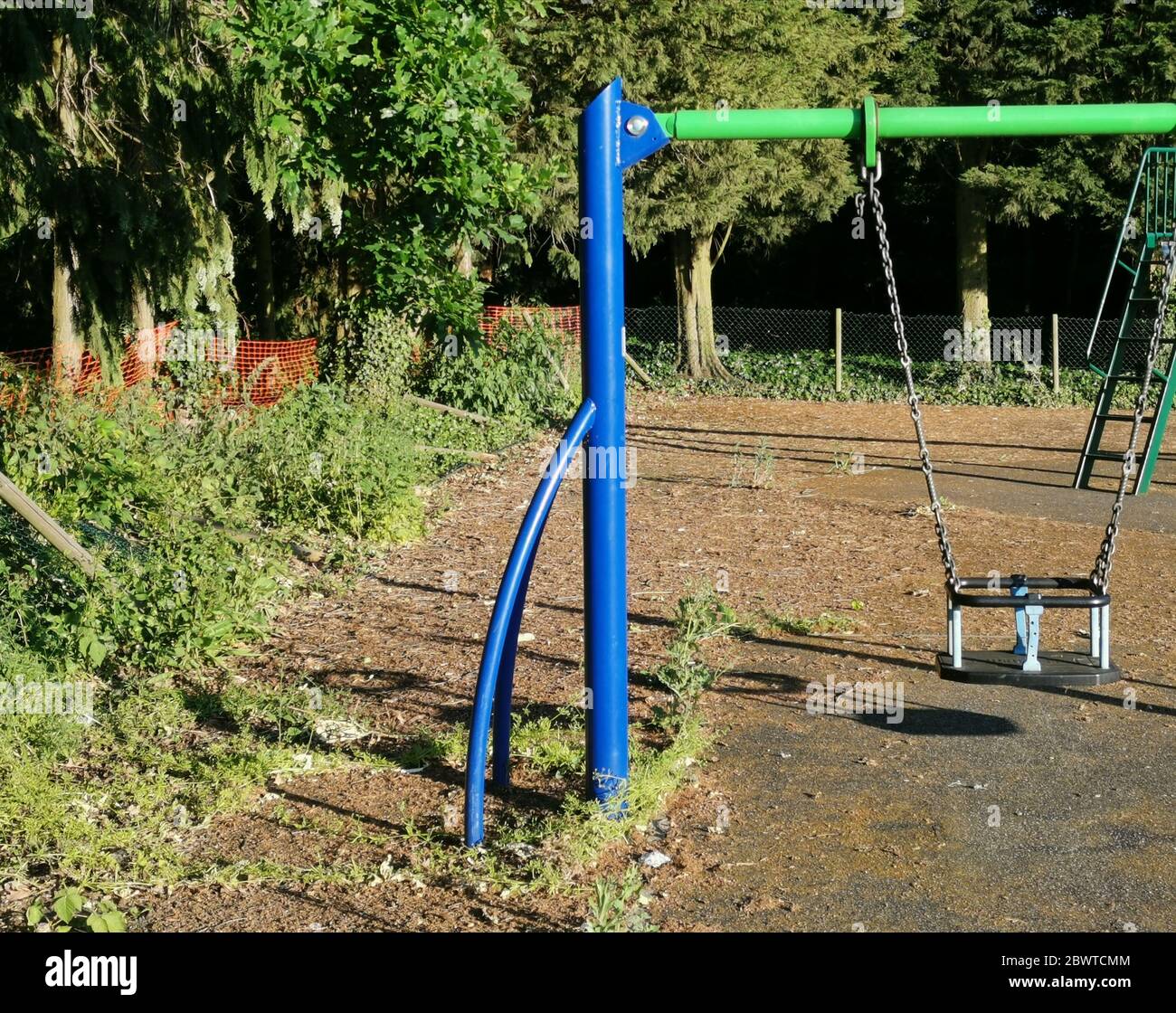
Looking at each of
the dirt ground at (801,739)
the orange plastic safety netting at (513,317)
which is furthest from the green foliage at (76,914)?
the orange plastic safety netting at (513,317)

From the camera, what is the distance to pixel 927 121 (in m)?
4.90

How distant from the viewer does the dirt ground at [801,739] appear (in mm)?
4074

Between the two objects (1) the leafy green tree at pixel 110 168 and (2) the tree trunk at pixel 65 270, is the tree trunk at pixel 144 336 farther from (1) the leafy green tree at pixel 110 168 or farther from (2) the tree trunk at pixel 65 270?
(2) the tree trunk at pixel 65 270

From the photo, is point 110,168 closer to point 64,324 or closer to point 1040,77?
point 64,324

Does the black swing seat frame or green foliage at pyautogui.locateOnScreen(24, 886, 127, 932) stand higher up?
the black swing seat frame

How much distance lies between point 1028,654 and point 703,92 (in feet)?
47.7

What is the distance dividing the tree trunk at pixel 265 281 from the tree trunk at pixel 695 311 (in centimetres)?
693

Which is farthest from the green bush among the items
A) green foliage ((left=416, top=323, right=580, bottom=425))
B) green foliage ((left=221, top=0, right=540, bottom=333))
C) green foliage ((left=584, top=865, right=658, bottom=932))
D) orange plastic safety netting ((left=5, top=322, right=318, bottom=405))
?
green foliage ((left=416, top=323, right=580, bottom=425))

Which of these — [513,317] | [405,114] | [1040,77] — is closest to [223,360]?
[513,317]

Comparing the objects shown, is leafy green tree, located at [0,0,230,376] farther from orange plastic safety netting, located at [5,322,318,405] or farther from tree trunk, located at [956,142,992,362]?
tree trunk, located at [956,142,992,362]

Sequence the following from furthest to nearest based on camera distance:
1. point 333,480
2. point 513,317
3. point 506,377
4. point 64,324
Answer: point 513,317 → point 506,377 → point 64,324 → point 333,480

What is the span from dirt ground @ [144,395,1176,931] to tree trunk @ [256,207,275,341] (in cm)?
980

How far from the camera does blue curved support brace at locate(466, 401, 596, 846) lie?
432 cm

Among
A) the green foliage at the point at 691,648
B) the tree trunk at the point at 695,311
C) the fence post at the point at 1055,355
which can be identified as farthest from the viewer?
the tree trunk at the point at 695,311
